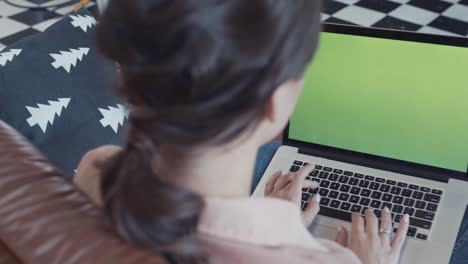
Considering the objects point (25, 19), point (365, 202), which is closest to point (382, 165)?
point (365, 202)

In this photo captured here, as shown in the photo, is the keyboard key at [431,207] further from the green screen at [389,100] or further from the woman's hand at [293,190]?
the woman's hand at [293,190]

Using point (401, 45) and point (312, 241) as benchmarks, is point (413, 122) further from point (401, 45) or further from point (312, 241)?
point (312, 241)

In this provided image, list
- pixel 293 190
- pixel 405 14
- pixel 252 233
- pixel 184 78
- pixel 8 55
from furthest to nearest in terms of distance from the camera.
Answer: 1. pixel 405 14
2. pixel 8 55
3. pixel 293 190
4. pixel 252 233
5. pixel 184 78

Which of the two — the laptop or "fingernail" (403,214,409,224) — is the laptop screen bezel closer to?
the laptop

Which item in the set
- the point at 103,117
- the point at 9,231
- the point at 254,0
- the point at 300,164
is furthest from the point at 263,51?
the point at 103,117

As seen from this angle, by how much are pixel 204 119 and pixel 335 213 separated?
62cm

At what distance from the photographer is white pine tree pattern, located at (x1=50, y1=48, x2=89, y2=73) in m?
1.41

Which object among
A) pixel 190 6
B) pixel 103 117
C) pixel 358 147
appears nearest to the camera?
pixel 190 6

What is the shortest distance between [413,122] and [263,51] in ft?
2.34

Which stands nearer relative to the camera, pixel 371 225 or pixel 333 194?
pixel 371 225

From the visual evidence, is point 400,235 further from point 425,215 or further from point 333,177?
point 333,177

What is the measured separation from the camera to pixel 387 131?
129cm

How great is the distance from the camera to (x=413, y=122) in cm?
126

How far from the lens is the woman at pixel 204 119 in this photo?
0.63 m
